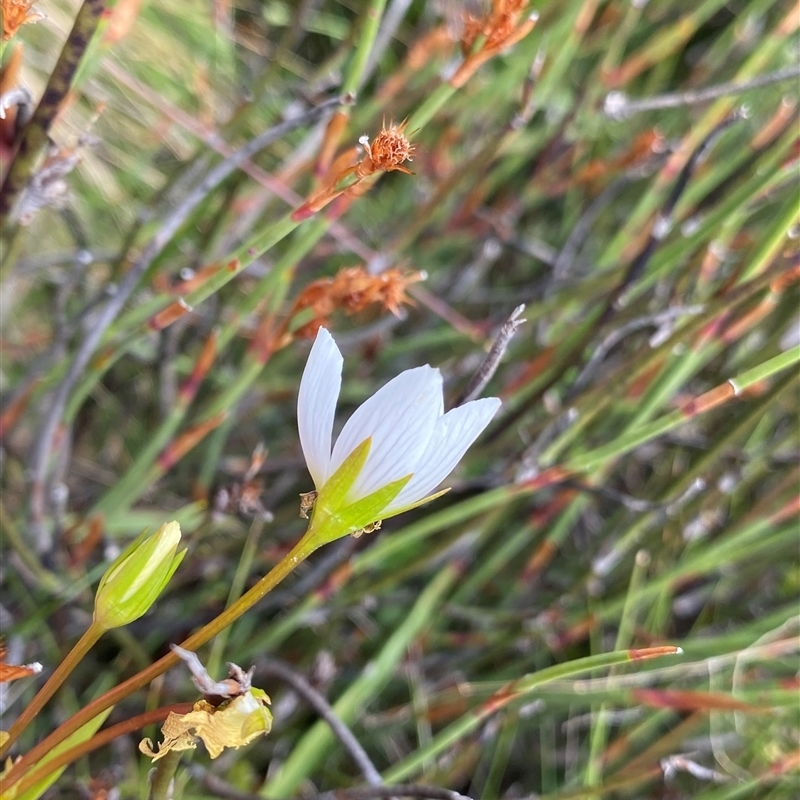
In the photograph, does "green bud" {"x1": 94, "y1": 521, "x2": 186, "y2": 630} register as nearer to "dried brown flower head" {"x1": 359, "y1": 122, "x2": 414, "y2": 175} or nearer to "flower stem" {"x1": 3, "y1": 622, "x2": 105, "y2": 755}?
"flower stem" {"x1": 3, "y1": 622, "x2": 105, "y2": 755}

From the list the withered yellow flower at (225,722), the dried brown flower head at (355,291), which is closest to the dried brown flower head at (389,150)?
the dried brown flower head at (355,291)

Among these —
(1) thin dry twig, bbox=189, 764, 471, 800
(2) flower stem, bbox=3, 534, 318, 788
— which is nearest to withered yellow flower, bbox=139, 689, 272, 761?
(2) flower stem, bbox=3, 534, 318, 788

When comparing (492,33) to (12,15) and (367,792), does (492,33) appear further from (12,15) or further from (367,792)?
(367,792)

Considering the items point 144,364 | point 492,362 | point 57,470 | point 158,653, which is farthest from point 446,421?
point 144,364

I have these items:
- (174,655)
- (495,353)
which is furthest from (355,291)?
(174,655)

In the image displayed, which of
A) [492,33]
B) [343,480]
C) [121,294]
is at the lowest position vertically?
[121,294]

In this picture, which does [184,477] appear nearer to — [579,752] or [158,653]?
[158,653]

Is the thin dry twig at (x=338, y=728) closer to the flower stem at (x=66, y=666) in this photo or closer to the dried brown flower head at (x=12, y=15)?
the flower stem at (x=66, y=666)
